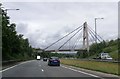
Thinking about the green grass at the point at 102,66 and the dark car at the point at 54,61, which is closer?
the green grass at the point at 102,66

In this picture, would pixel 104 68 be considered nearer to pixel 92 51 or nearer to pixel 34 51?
pixel 92 51

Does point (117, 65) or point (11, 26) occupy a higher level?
point (11, 26)

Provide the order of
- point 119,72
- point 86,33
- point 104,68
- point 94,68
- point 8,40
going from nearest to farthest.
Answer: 1. point 119,72
2. point 104,68
3. point 94,68
4. point 8,40
5. point 86,33

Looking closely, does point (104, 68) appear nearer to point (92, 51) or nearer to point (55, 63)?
point (55, 63)

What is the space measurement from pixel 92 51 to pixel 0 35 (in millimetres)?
60143

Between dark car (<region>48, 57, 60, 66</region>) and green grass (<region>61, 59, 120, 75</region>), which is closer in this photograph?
green grass (<region>61, 59, 120, 75</region>)

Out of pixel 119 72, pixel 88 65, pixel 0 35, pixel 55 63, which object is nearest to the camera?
pixel 119 72

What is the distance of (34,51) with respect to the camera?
19425cm

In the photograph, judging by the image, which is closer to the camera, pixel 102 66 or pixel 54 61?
pixel 102 66

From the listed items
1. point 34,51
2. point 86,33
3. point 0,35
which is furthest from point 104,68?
point 34,51

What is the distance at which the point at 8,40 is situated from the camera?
72.8 m

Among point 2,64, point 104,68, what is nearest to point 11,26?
point 2,64

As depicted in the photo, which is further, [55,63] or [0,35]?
[0,35]

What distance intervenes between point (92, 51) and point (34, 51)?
81.5 m
